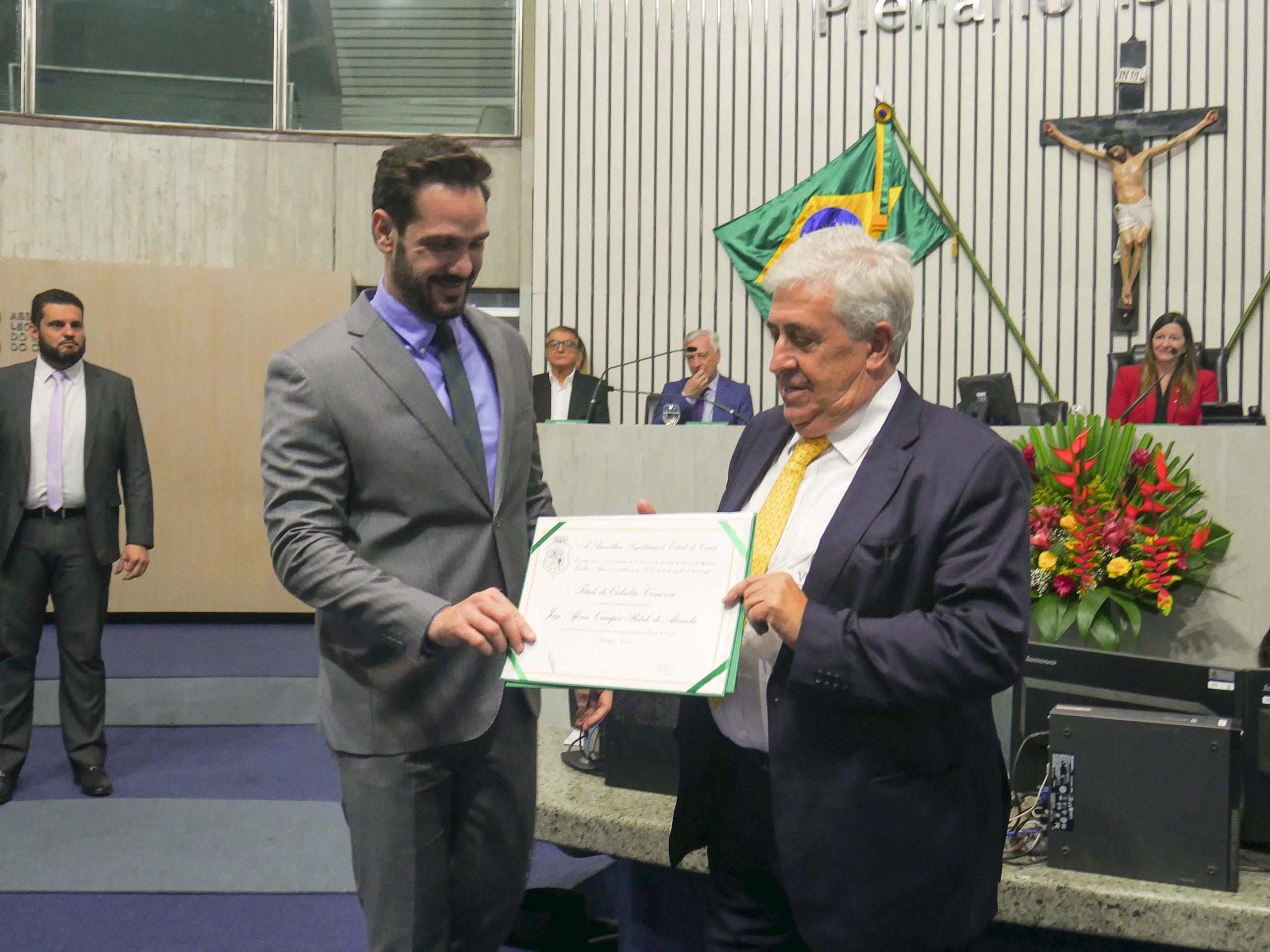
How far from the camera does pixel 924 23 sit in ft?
24.0

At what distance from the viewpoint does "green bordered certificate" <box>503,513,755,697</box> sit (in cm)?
139

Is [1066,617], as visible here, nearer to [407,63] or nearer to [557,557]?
[557,557]

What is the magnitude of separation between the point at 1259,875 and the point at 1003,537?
3.77 ft

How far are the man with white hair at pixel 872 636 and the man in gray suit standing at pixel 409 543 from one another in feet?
1.36

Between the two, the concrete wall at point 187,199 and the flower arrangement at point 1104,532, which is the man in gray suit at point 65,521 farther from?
the concrete wall at point 187,199

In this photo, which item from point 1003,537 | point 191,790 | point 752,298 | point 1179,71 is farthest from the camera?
point 752,298

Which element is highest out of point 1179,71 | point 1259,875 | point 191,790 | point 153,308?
point 1179,71

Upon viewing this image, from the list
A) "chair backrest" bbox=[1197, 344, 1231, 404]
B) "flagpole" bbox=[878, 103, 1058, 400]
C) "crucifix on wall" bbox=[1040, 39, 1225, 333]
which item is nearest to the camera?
"chair backrest" bbox=[1197, 344, 1231, 404]

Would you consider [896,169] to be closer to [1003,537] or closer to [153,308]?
[153,308]

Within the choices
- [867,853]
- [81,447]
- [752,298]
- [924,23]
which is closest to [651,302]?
[752,298]

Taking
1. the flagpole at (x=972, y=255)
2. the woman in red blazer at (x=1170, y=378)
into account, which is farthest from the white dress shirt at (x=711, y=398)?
the flagpole at (x=972, y=255)

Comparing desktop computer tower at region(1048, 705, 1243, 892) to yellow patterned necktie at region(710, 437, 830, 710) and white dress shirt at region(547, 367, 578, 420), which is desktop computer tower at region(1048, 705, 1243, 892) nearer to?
yellow patterned necktie at region(710, 437, 830, 710)

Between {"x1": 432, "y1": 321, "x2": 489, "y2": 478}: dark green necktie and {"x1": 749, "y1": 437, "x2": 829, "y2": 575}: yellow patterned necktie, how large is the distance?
1.40 feet

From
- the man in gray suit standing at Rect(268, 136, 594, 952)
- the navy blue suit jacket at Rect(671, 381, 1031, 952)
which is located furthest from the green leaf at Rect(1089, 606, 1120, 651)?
the man in gray suit standing at Rect(268, 136, 594, 952)
